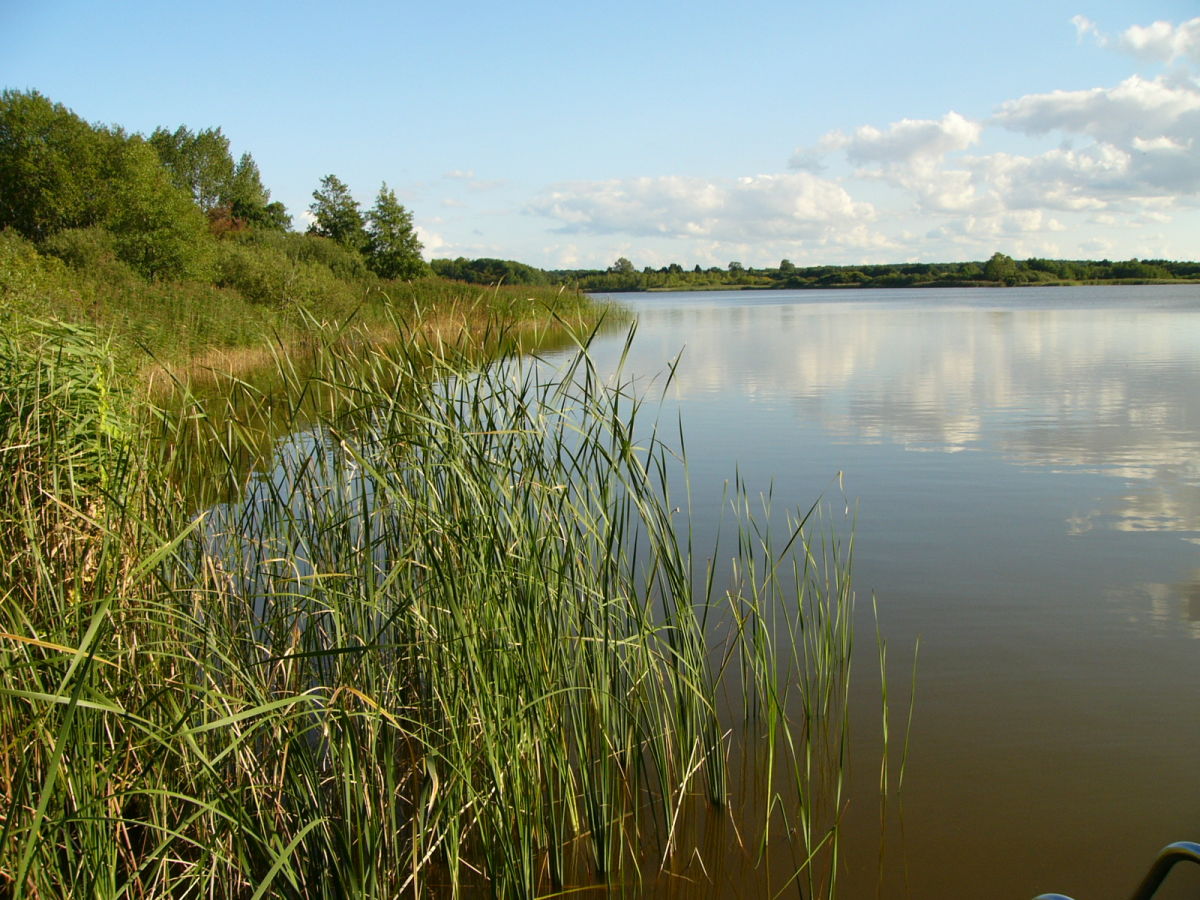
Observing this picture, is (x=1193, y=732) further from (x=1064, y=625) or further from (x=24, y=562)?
(x=24, y=562)

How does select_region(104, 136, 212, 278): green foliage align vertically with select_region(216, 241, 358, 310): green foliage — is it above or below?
above

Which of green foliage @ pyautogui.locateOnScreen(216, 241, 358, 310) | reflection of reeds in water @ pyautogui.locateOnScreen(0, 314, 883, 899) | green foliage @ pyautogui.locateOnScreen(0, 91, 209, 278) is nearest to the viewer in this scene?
reflection of reeds in water @ pyautogui.locateOnScreen(0, 314, 883, 899)

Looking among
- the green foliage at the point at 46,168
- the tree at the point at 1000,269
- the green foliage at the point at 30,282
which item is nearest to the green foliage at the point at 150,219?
the green foliage at the point at 46,168

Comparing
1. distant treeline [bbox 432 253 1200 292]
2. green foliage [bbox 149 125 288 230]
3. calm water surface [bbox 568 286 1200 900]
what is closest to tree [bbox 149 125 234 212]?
green foliage [bbox 149 125 288 230]

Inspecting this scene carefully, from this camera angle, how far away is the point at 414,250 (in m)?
44.6

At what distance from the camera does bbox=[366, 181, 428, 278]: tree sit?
43.9 metres

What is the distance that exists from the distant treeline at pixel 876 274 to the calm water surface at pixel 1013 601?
34.8 m

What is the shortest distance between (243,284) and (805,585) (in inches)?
759

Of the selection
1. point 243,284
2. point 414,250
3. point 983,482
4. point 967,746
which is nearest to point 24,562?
point 967,746

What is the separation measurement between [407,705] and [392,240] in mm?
44434

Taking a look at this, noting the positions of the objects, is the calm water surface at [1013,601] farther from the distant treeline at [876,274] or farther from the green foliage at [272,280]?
the distant treeline at [876,274]

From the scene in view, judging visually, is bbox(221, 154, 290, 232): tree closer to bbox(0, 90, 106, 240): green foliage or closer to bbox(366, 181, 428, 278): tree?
bbox(366, 181, 428, 278): tree

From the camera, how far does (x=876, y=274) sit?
8225 centimetres

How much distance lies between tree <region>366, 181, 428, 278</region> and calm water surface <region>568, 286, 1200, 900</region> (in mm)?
34010
